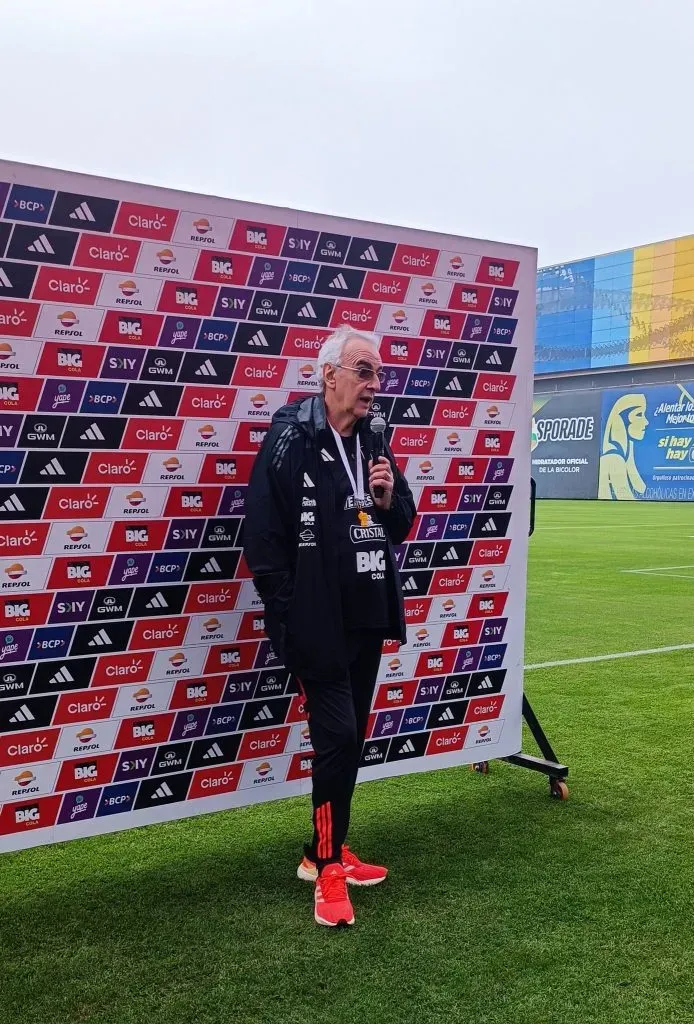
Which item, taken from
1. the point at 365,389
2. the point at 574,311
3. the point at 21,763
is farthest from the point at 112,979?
the point at 574,311

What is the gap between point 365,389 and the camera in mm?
3148

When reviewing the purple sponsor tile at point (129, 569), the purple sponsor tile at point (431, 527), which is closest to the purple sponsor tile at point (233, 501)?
the purple sponsor tile at point (129, 569)

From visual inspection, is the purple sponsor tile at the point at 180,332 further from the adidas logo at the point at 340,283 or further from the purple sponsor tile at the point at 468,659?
the purple sponsor tile at the point at 468,659

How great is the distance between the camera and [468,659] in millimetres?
4172

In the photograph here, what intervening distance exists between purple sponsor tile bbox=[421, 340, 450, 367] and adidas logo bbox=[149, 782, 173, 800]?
6.48 feet

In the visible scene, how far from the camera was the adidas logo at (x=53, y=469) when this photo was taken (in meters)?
3.09

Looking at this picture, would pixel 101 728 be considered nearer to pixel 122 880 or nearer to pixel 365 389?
pixel 122 880

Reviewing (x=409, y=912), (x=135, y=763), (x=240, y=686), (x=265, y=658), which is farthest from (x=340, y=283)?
(x=409, y=912)

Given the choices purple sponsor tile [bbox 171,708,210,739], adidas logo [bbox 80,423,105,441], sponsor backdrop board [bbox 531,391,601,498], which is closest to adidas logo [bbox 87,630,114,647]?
purple sponsor tile [bbox 171,708,210,739]

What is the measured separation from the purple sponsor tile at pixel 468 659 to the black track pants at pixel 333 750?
98 centimetres

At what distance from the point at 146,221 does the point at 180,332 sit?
389 millimetres

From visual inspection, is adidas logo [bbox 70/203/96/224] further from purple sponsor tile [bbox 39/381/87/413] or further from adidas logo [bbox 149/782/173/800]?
adidas logo [bbox 149/782/173/800]

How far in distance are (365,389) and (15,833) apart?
192cm

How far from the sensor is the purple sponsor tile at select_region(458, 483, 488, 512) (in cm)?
410
